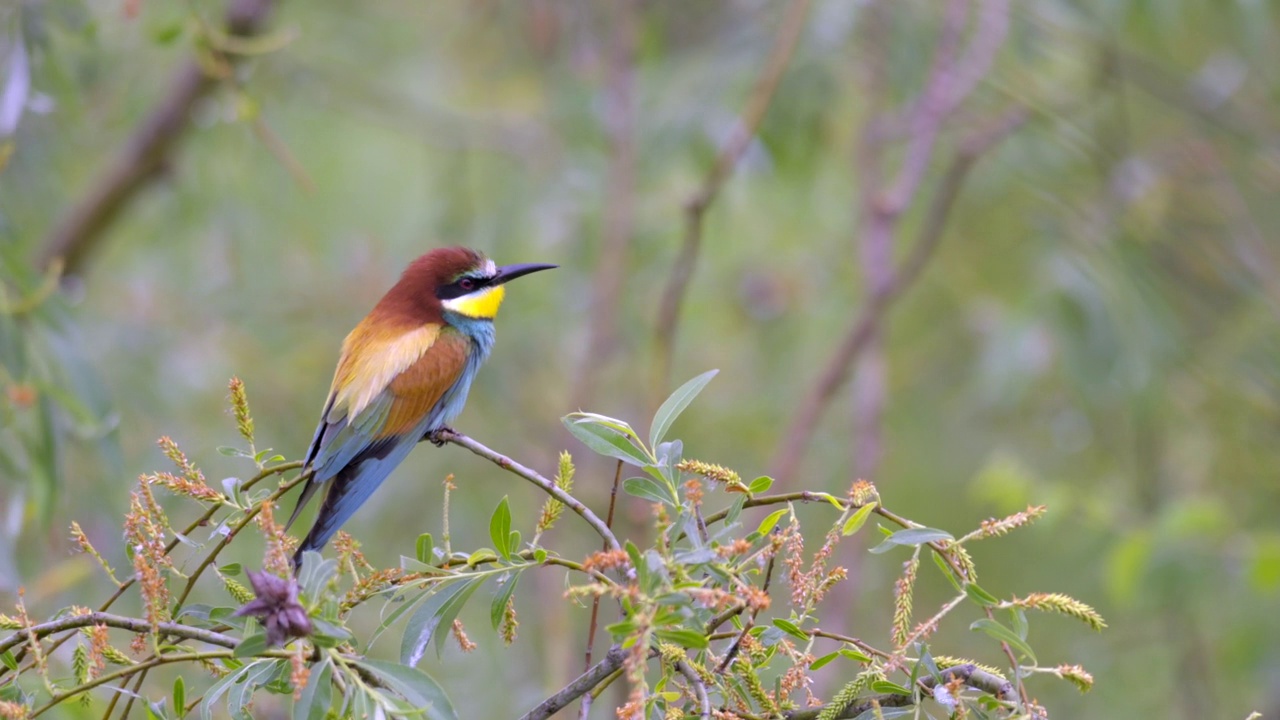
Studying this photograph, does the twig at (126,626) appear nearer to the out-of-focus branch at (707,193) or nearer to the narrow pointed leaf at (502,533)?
the narrow pointed leaf at (502,533)

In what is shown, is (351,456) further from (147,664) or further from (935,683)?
(935,683)

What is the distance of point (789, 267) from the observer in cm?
504

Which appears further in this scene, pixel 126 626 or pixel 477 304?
pixel 477 304

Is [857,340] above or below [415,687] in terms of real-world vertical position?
below

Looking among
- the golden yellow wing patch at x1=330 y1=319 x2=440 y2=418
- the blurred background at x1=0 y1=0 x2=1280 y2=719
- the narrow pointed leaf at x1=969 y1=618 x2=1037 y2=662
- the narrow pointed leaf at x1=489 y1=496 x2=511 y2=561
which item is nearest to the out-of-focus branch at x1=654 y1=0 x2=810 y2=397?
the blurred background at x1=0 y1=0 x2=1280 y2=719

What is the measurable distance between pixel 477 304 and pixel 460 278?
0.06 metres

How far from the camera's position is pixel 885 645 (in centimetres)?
502

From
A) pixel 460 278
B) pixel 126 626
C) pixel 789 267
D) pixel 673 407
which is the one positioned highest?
pixel 673 407

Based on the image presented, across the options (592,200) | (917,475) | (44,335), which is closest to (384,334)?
(44,335)

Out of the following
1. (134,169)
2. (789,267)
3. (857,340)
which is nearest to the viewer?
(857,340)

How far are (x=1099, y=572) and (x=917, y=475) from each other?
67cm

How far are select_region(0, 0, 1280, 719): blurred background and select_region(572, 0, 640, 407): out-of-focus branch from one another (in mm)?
15

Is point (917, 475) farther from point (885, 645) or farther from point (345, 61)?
point (345, 61)

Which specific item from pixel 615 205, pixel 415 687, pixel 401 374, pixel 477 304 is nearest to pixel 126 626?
pixel 415 687
